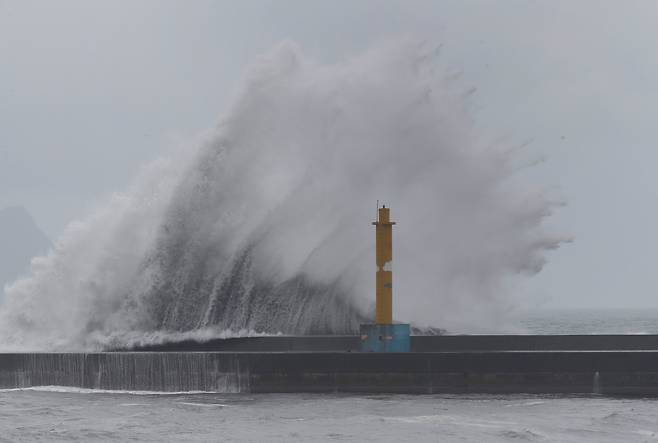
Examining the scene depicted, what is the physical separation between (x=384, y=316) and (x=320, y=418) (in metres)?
3.93

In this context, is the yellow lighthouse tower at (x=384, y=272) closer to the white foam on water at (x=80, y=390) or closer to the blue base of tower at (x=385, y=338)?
the blue base of tower at (x=385, y=338)

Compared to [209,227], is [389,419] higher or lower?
lower

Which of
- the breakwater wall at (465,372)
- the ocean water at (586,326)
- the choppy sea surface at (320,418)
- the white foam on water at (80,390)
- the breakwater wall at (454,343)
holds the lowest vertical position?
the choppy sea surface at (320,418)

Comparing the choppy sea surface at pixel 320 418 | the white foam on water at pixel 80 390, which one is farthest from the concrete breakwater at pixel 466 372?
the white foam on water at pixel 80 390

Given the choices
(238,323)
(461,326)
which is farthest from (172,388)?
(461,326)

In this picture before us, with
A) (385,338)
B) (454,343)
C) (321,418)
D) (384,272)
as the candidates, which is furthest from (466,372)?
(454,343)

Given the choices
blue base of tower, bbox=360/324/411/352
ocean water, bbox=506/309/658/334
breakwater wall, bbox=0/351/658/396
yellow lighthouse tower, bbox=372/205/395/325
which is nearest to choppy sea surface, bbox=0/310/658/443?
breakwater wall, bbox=0/351/658/396

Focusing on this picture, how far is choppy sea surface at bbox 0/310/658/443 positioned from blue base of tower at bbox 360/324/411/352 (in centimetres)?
150

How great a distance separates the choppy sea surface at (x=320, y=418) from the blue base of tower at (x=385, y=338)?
1.50 meters

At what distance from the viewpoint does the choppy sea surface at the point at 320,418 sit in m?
15.9

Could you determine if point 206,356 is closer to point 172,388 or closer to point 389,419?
point 172,388

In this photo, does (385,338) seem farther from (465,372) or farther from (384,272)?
(465,372)

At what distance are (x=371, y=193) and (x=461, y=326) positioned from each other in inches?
152

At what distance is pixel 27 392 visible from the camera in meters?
20.3
